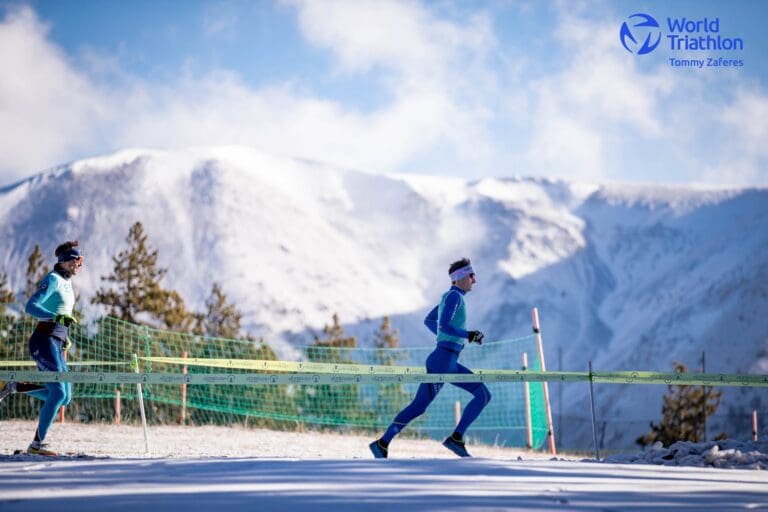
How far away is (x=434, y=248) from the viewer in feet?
431

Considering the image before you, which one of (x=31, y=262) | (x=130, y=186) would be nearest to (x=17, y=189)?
(x=130, y=186)

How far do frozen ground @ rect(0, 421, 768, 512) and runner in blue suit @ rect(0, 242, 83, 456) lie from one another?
51 cm

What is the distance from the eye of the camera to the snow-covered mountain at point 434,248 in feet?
301

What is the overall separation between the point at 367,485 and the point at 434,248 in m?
125

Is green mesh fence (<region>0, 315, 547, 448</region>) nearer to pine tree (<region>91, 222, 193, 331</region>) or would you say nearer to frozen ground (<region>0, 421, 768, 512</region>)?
pine tree (<region>91, 222, 193, 331</region>)

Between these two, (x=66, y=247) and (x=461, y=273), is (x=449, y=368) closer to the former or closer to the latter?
(x=461, y=273)

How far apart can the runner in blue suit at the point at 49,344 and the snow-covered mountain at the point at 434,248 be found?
74.1 meters

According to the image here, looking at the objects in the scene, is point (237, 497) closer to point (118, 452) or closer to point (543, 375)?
point (543, 375)

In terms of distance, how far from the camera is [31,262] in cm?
4766

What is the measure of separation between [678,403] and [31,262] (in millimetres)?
33607

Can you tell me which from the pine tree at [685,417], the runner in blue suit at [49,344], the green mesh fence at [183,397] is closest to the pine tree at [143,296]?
the green mesh fence at [183,397]

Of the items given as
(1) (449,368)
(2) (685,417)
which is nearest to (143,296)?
(2) (685,417)

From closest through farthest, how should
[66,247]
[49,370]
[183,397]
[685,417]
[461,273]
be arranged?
[49,370] → [461,273] → [66,247] → [183,397] → [685,417]

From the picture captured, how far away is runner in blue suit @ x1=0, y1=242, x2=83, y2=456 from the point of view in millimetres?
8695
